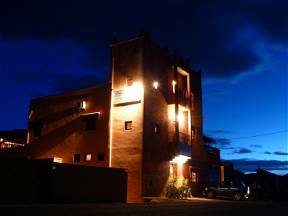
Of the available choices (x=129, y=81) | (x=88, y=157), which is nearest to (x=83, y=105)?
(x=88, y=157)

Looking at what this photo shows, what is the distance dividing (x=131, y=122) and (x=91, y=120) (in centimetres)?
414

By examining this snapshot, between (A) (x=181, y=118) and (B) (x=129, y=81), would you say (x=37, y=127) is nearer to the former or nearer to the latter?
(B) (x=129, y=81)

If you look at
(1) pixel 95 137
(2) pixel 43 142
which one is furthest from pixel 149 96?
(2) pixel 43 142

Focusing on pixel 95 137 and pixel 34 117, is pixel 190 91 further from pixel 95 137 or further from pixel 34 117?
pixel 34 117

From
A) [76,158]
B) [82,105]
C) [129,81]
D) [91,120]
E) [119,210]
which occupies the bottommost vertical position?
[119,210]

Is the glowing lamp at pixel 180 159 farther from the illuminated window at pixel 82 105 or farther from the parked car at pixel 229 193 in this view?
the illuminated window at pixel 82 105

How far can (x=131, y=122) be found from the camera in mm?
31344

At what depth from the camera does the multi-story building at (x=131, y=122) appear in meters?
31.0

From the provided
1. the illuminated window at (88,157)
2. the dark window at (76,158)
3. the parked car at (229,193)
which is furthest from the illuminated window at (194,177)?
the dark window at (76,158)

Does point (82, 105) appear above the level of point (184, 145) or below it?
above

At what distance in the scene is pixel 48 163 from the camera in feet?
74.9

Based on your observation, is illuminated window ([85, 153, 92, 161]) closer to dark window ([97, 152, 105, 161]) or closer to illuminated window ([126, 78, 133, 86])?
dark window ([97, 152, 105, 161])

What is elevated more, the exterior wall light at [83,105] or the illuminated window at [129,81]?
the illuminated window at [129,81]

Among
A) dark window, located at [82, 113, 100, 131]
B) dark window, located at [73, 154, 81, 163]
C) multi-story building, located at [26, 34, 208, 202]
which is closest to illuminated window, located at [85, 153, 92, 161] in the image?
multi-story building, located at [26, 34, 208, 202]
